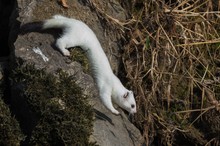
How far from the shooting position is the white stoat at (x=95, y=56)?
4.73m

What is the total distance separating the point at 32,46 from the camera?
4.67 m

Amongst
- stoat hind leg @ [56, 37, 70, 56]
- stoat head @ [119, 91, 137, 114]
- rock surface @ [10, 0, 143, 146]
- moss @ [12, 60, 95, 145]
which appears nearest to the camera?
moss @ [12, 60, 95, 145]

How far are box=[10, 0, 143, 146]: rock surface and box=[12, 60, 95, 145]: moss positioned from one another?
0.40 feet

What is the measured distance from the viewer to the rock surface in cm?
453

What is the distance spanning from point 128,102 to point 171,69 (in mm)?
1049

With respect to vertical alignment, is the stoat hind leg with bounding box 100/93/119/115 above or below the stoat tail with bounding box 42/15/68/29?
below

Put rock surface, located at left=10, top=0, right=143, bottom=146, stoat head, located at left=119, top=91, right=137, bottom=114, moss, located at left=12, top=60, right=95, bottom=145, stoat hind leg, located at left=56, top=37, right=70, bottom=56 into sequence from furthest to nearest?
1. stoat head, located at left=119, top=91, right=137, bottom=114
2. stoat hind leg, located at left=56, top=37, right=70, bottom=56
3. rock surface, located at left=10, top=0, right=143, bottom=146
4. moss, located at left=12, top=60, right=95, bottom=145

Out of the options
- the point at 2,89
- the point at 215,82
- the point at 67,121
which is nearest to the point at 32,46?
the point at 2,89

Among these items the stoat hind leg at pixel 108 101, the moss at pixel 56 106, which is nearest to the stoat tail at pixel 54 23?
the moss at pixel 56 106

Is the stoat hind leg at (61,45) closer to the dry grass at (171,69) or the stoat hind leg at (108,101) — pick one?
the stoat hind leg at (108,101)

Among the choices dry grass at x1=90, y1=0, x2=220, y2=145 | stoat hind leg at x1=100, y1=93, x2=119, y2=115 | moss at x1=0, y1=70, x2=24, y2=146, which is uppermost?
moss at x1=0, y1=70, x2=24, y2=146

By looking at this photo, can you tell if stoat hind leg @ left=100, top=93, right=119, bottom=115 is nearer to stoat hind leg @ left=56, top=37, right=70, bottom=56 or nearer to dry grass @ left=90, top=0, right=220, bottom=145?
stoat hind leg @ left=56, top=37, right=70, bottom=56

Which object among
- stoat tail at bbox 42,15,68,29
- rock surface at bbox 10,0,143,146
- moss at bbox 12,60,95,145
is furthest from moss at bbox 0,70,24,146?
stoat tail at bbox 42,15,68,29

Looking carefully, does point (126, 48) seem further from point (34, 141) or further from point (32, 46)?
point (34, 141)
